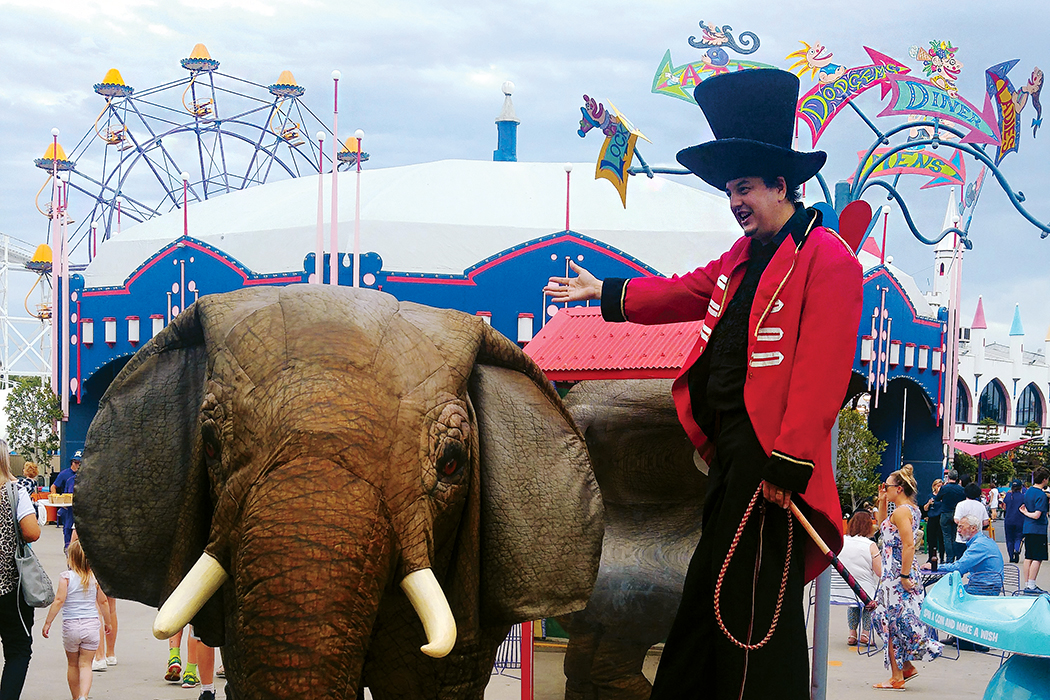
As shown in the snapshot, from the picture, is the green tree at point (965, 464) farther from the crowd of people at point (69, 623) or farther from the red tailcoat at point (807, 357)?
the red tailcoat at point (807, 357)

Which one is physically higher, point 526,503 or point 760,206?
point 760,206

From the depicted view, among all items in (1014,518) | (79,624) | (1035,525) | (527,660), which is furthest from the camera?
(1014,518)

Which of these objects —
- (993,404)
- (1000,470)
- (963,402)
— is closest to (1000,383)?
(993,404)

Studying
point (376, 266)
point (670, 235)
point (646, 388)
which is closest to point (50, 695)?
point (646, 388)

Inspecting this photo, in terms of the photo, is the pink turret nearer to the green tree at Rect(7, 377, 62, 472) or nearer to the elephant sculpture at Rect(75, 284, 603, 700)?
the green tree at Rect(7, 377, 62, 472)

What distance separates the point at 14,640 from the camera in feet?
18.4

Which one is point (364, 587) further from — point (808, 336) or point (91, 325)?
point (91, 325)

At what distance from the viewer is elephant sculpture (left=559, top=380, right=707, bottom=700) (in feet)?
13.4

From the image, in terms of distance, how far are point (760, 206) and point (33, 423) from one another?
85.3 ft

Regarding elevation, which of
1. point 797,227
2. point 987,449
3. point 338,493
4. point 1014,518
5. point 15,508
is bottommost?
point 987,449

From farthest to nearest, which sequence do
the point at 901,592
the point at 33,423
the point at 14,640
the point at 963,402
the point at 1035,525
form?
1. the point at 963,402
2. the point at 33,423
3. the point at 1035,525
4. the point at 901,592
5. the point at 14,640

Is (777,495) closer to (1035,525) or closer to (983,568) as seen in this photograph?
(983,568)

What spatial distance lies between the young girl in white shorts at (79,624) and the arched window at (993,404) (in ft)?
150

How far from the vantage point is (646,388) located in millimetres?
4473
